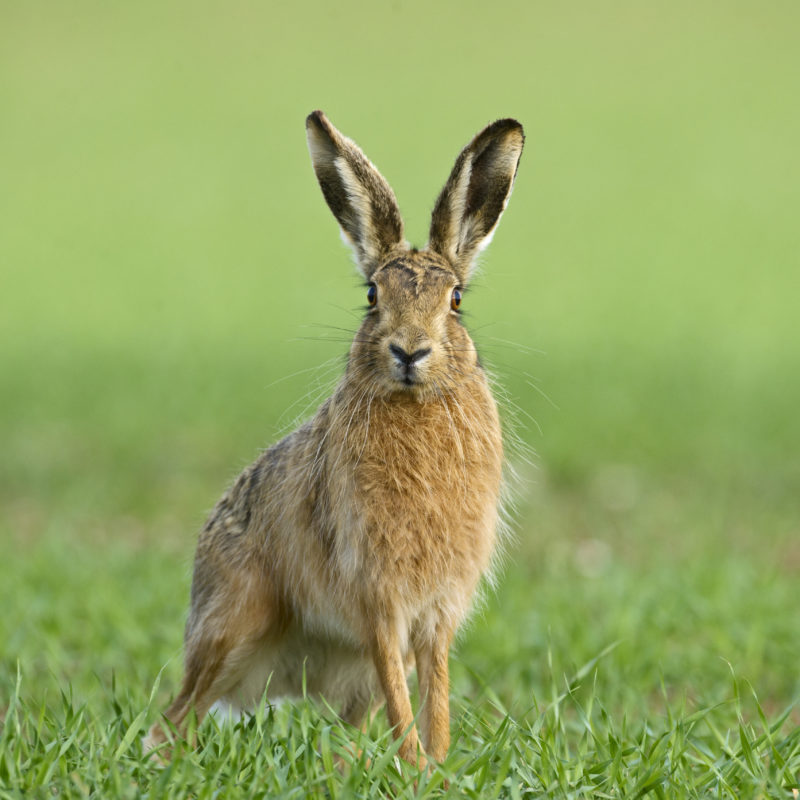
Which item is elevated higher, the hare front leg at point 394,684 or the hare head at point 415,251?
the hare head at point 415,251

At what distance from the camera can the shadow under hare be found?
3.96 metres

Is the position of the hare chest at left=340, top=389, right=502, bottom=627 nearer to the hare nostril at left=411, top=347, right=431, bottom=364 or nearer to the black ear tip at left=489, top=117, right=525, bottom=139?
the hare nostril at left=411, top=347, right=431, bottom=364

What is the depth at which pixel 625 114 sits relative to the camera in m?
23.5

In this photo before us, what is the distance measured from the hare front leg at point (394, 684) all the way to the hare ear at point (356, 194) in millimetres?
1148

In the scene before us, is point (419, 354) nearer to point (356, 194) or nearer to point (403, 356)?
point (403, 356)

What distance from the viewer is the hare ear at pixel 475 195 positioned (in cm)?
412

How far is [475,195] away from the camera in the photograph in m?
4.30

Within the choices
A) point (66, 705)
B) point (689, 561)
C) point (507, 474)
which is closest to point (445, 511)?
point (507, 474)

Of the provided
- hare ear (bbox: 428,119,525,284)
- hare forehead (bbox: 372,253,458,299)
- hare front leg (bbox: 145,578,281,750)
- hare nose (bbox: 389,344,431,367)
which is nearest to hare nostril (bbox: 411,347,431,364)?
hare nose (bbox: 389,344,431,367)

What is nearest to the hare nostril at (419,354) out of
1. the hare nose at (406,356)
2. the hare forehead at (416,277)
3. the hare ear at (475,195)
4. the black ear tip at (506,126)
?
the hare nose at (406,356)

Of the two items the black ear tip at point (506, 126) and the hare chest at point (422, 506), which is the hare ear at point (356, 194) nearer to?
the black ear tip at point (506, 126)

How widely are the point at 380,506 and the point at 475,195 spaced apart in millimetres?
1094

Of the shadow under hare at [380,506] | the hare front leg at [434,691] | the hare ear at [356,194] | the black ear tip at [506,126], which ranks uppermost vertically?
the black ear tip at [506,126]

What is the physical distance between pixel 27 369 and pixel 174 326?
2.29 m
